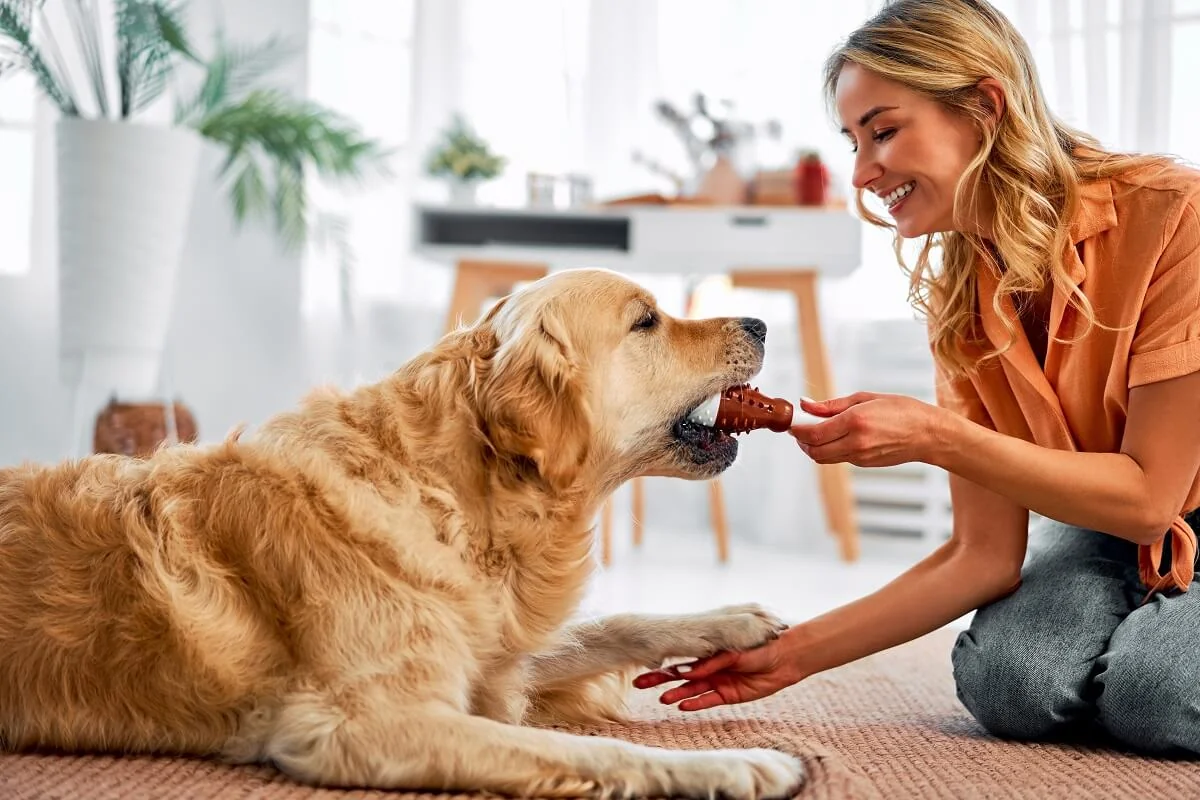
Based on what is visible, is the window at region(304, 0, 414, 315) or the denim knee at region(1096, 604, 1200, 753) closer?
the denim knee at region(1096, 604, 1200, 753)

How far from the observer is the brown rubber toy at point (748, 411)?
64.9 inches

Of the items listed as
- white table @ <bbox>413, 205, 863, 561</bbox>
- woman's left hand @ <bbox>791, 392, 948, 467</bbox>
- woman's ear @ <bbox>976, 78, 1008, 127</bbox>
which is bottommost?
woman's left hand @ <bbox>791, 392, 948, 467</bbox>

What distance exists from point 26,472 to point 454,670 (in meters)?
0.64

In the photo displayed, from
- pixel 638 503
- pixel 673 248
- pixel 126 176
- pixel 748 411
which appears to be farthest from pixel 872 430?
pixel 638 503

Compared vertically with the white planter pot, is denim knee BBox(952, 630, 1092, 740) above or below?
below

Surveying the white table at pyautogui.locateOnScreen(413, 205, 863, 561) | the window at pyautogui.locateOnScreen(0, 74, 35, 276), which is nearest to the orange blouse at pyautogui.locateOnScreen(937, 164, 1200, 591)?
the white table at pyautogui.locateOnScreen(413, 205, 863, 561)

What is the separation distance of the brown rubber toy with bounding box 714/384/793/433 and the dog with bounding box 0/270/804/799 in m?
0.17

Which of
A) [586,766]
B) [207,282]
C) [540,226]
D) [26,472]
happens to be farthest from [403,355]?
[586,766]

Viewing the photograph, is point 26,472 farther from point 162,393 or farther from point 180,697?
point 162,393

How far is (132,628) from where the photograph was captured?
4.66ft

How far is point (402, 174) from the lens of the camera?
496 cm

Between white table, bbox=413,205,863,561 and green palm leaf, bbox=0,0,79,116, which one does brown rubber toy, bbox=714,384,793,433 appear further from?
green palm leaf, bbox=0,0,79,116

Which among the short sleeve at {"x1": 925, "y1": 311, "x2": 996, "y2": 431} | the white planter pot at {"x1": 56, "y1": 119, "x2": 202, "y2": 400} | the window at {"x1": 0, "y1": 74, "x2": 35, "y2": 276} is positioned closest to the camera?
the short sleeve at {"x1": 925, "y1": 311, "x2": 996, "y2": 431}

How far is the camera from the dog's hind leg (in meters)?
1.29
